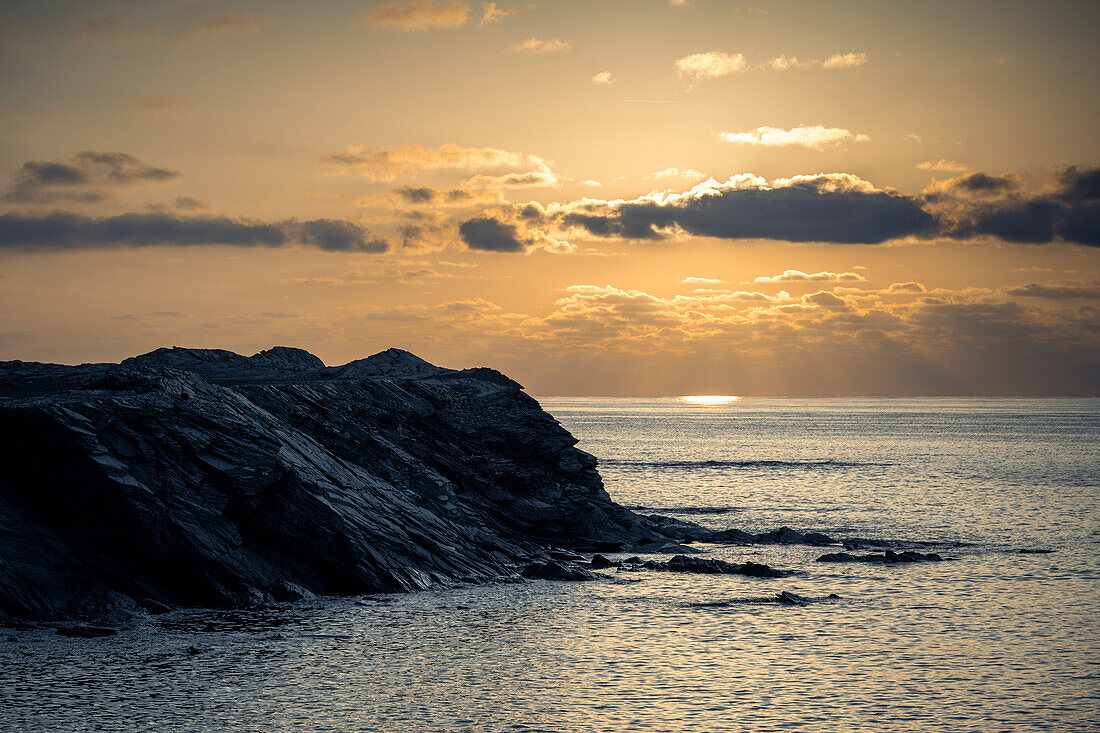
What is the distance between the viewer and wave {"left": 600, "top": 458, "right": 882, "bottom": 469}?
456 feet

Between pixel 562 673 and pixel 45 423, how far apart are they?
25036 millimetres

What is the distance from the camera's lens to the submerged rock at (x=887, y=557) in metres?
58.4

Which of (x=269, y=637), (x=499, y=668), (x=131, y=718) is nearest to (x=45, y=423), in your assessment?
(x=269, y=637)

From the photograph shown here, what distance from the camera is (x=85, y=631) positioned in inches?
1425

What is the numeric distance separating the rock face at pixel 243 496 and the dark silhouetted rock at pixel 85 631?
2813 millimetres

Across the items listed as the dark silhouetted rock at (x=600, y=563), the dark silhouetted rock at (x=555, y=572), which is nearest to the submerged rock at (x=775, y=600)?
the dark silhouetted rock at (x=555, y=572)

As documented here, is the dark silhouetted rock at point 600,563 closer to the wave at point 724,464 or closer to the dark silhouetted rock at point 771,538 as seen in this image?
the dark silhouetted rock at point 771,538

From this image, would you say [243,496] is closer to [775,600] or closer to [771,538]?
[775,600]

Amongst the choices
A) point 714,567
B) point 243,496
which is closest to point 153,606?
point 243,496

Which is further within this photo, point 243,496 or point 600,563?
point 600,563

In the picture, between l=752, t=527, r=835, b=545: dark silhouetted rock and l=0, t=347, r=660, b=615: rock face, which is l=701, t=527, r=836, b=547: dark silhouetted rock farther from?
l=0, t=347, r=660, b=615: rock face

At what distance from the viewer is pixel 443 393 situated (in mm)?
67125

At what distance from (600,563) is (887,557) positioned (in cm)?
1817

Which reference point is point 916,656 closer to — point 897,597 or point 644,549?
point 897,597
